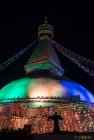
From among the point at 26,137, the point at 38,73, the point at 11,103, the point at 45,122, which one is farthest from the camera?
the point at 38,73

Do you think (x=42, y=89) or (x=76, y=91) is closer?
(x=42, y=89)

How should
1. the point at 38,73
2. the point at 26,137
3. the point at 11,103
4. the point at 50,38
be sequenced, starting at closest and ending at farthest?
the point at 26,137 → the point at 11,103 → the point at 38,73 → the point at 50,38

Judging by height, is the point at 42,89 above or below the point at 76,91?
above

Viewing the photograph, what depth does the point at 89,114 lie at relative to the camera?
100 ft

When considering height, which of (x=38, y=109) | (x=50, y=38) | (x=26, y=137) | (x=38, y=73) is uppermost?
(x=50, y=38)

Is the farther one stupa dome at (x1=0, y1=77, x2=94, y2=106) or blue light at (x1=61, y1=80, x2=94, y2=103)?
blue light at (x1=61, y1=80, x2=94, y2=103)

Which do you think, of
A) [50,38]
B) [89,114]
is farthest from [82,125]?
[50,38]

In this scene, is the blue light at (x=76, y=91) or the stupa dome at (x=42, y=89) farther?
the blue light at (x=76, y=91)

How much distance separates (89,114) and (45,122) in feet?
15.1

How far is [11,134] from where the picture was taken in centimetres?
1911

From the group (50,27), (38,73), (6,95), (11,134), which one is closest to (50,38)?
(50,27)

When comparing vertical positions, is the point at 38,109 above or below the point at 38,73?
below

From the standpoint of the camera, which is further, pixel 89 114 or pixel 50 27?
pixel 50 27

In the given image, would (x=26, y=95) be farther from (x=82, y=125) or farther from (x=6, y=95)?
(x=82, y=125)
